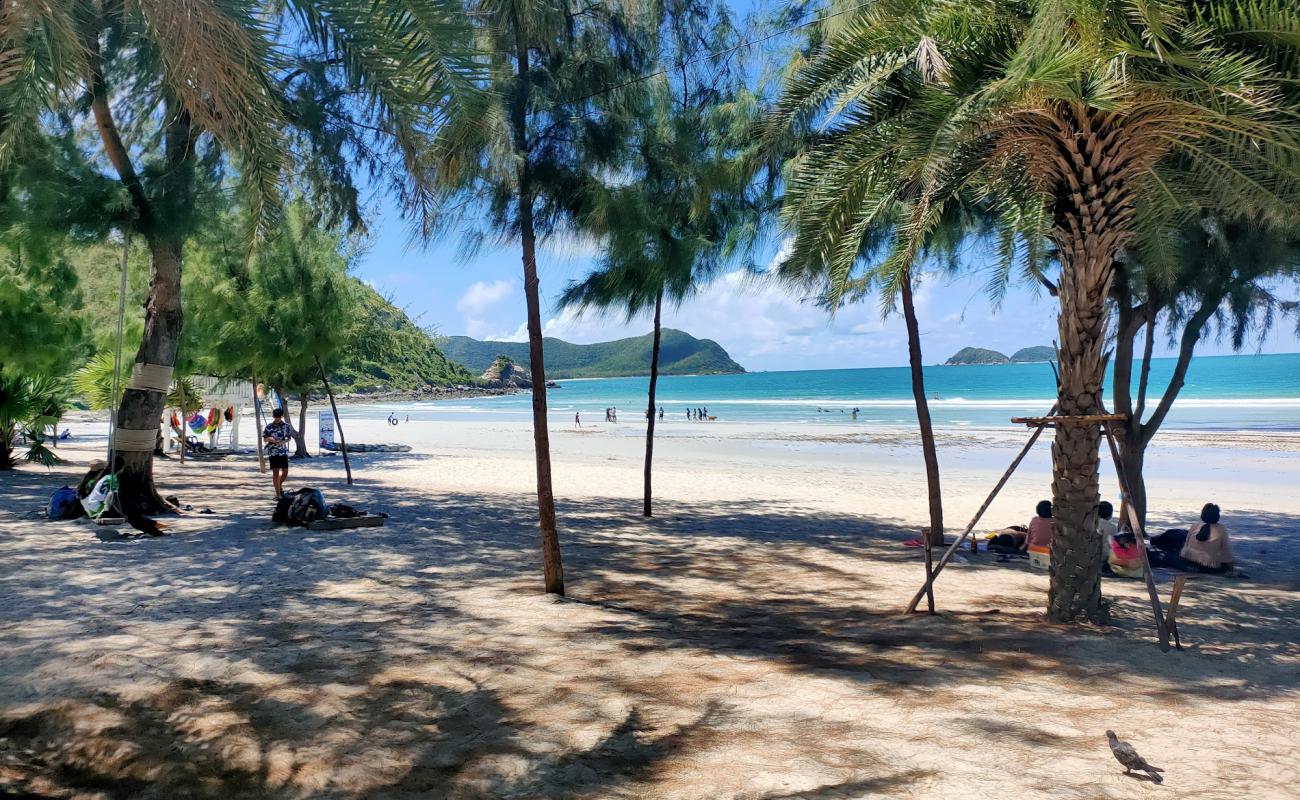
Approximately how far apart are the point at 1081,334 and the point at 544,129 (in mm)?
4453

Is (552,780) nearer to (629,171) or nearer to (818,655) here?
(818,655)

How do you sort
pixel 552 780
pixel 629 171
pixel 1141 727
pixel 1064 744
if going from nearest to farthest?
pixel 552 780
pixel 1064 744
pixel 1141 727
pixel 629 171

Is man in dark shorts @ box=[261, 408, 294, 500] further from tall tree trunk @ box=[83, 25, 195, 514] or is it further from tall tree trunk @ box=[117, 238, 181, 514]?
tall tree trunk @ box=[117, 238, 181, 514]

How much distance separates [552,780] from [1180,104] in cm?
517

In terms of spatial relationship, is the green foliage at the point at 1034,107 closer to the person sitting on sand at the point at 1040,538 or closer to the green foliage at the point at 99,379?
the person sitting on sand at the point at 1040,538

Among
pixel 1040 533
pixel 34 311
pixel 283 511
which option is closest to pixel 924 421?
pixel 1040 533

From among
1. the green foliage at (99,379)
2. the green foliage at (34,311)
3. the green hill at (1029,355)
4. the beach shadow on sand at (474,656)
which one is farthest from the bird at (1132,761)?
the green hill at (1029,355)

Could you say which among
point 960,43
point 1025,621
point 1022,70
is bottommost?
point 1025,621

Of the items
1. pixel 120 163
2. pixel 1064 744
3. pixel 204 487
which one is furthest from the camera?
pixel 204 487

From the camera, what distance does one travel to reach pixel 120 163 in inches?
385

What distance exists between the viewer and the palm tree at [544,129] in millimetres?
6551

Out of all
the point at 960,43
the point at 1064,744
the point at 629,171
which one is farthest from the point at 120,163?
the point at 1064,744

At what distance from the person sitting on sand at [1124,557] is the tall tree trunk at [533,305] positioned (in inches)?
218

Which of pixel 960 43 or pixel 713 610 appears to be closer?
pixel 960 43
